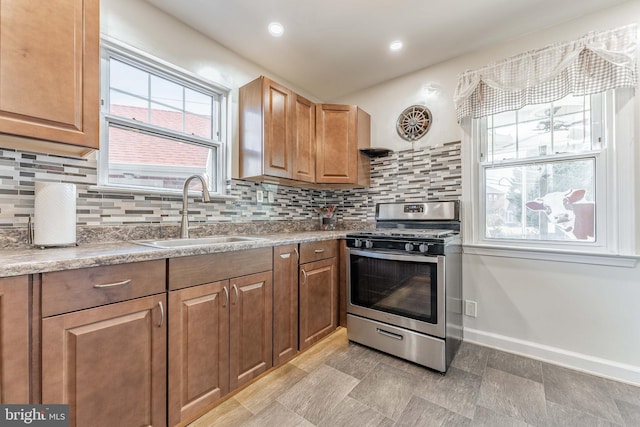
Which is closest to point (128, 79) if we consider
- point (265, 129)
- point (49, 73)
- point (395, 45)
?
point (49, 73)

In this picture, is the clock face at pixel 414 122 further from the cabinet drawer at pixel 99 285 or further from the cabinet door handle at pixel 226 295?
the cabinet drawer at pixel 99 285

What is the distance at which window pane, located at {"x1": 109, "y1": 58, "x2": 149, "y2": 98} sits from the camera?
66.6 inches

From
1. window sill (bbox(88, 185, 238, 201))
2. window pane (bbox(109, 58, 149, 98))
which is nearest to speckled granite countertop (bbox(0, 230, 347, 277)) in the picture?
window sill (bbox(88, 185, 238, 201))

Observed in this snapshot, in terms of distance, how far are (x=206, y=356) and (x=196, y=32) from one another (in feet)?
7.39

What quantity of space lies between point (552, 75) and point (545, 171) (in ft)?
2.18

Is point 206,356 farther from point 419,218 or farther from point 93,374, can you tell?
point 419,218

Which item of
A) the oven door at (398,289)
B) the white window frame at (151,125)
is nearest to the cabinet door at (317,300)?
the oven door at (398,289)

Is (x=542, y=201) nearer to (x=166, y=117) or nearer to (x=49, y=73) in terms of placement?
(x=166, y=117)

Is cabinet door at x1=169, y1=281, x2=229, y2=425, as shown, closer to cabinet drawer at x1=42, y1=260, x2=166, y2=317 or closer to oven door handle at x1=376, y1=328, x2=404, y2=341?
cabinet drawer at x1=42, y1=260, x2=166, y2=317

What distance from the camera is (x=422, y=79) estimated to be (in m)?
Answer: 2.57

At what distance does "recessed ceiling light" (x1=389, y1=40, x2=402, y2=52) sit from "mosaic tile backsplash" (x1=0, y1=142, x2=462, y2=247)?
0.91 meters

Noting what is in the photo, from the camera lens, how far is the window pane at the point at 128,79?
169 cm

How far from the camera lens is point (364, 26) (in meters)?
1.98

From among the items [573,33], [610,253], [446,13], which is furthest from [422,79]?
[610,253]
